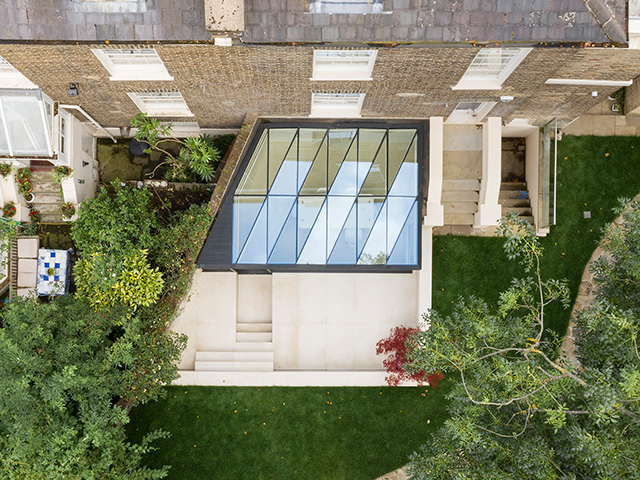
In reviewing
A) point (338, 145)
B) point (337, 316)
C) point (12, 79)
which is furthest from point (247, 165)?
point (12, 79)

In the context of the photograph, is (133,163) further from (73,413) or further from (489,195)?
(489,195)

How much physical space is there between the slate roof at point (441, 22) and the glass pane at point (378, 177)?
20.6ft

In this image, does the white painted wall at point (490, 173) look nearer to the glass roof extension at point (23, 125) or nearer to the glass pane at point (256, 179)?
the glass pane at point (256, 179)

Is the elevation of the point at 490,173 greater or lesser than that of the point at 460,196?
greater

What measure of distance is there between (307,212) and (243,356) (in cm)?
739

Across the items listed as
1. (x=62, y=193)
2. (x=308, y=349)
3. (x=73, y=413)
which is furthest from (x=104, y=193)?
(x=308, y=349)

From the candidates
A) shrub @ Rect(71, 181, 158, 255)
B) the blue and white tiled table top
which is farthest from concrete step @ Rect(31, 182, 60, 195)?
shrub @ Rect(71, 181, 158, 255)

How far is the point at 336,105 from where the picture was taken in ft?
48.9

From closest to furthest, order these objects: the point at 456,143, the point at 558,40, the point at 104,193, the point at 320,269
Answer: the point at 558,40
the point at 104,193
the point at 320,269
the point at 456,143

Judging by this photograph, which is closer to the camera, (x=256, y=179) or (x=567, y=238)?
(x=256, y=179)

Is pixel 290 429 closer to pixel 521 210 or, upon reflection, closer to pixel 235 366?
pixel 235 366

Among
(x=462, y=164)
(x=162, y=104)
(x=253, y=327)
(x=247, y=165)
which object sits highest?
(x=162, y=104)

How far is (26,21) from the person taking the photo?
9.75 m

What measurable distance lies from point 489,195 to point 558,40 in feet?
25.0
